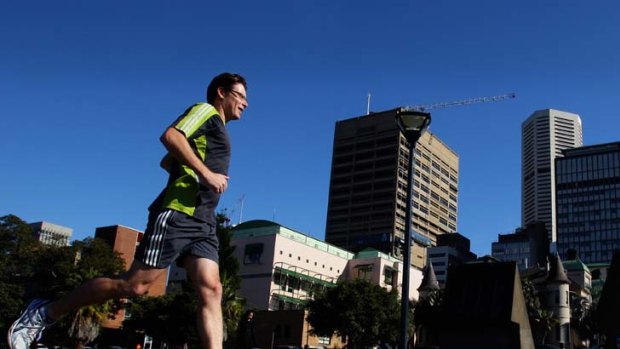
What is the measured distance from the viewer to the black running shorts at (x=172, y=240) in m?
4.05

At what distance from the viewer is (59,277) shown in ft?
188

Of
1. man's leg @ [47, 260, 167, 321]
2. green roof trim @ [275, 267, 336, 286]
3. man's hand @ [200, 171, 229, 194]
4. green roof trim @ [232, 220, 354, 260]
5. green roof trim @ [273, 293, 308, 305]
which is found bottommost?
man's leg @ [47, 260, 167, 321]

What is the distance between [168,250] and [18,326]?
1073mm

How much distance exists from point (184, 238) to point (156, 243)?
0.62ft

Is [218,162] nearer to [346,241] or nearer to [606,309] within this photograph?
[606,309]

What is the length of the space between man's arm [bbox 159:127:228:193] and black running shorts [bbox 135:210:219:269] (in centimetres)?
30

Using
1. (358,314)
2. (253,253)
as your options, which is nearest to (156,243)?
(358,314)

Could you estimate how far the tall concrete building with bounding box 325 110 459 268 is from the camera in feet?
557

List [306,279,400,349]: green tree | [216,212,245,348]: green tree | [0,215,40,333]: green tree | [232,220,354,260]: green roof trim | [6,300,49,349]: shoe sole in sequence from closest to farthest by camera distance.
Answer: [6,300,49,349]: shoe sole < [216,212,245,348]: green tree < [306,279,400,349]: green tree < [0,215,40,333]: green tree < [232,220,354,260]: green roof trim

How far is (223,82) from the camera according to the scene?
476 centimetres

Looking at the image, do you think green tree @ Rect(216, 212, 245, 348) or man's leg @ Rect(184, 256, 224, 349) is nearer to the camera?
man's leg @ Rect(184, 256, 224, 349)

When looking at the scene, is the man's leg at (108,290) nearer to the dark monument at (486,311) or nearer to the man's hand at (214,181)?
the man's hand at (214,181)

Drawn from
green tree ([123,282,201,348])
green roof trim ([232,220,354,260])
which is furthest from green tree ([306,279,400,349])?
green roof trim ([232,220,354,260])

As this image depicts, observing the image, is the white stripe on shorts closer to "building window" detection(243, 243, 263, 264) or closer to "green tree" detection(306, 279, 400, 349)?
"green tree" detection(306, 279, 400, 349)
